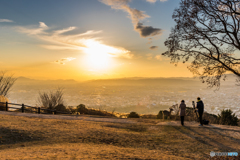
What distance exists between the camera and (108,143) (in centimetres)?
1005

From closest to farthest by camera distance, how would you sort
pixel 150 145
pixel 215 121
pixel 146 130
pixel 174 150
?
pixel 174 150 → pixel 150 145 → pixel 146 130 → pixel 215 121

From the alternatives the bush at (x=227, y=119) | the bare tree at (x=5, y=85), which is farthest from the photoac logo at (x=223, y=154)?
the bare tree at (x=5, y=85)

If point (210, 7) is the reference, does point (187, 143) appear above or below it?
below

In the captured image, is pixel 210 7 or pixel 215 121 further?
pixel 215 121

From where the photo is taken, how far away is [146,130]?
44.8ft

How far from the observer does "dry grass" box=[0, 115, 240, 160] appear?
7.67 meters

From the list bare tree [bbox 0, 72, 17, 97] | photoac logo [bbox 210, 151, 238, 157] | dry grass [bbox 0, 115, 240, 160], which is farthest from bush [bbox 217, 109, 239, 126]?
bare tree [bbox 0, 72, 17, 97]

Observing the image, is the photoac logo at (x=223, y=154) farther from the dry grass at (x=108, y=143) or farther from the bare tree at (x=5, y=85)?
the bare tree at (x=5, y=85)

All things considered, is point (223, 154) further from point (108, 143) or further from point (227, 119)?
point (227, 119)

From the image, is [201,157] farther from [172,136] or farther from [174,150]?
[172,136]

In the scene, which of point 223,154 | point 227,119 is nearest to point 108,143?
point 223,154

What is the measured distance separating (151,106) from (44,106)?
492 ft

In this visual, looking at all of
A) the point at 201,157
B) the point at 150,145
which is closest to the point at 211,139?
the point at 201,157

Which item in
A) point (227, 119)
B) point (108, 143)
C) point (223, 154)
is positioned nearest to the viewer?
point (223, 154)
